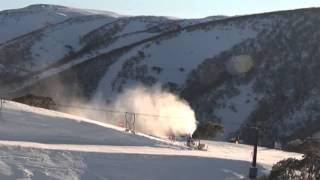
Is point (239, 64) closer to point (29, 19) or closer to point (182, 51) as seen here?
point (182, 51)

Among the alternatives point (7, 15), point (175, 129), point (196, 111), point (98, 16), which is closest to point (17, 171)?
point (175, 129)

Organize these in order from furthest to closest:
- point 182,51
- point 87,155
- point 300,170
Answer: point 182,51, point 87,155, point 300,170

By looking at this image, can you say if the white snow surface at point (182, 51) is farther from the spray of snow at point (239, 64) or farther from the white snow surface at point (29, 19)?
the white snow surface at point (29, 19)

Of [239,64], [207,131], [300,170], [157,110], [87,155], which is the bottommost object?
[87,155]

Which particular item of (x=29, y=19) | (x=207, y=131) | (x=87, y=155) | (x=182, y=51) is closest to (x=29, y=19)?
(x=29, y=19)

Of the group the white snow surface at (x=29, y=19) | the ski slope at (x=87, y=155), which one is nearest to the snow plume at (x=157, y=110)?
the ski slope at (x=87, y=155)
